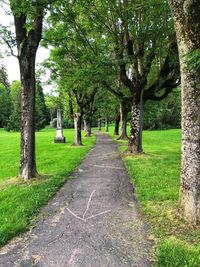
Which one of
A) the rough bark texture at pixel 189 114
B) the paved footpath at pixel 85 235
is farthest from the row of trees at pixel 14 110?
the rough bark texture at pixel 189 114

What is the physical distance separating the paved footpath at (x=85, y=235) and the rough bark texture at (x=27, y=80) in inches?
78.0

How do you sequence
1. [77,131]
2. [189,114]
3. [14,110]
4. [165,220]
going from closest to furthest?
[189,114]
[165,220]
[77,131]
[14,110]

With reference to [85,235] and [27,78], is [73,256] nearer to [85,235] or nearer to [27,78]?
[85,235]

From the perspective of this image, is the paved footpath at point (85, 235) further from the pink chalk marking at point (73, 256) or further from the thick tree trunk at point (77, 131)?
the thick tree trunk at point (77, 131)

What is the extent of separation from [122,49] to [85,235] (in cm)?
1006

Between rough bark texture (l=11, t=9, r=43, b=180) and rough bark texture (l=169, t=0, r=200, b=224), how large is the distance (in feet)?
16.3

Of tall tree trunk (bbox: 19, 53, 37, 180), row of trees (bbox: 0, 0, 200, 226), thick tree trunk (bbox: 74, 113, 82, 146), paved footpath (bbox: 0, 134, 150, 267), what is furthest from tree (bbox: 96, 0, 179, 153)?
paved footpath (bbox: 0, 134, 150, 267)

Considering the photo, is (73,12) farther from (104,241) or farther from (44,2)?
(104,241)

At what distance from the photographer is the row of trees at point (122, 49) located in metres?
4.74

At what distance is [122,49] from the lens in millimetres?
12695

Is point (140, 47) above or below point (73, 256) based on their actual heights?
above

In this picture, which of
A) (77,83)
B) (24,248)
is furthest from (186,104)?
(77,83)

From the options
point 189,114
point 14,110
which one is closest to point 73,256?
point 189,114

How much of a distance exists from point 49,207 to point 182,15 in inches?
179
